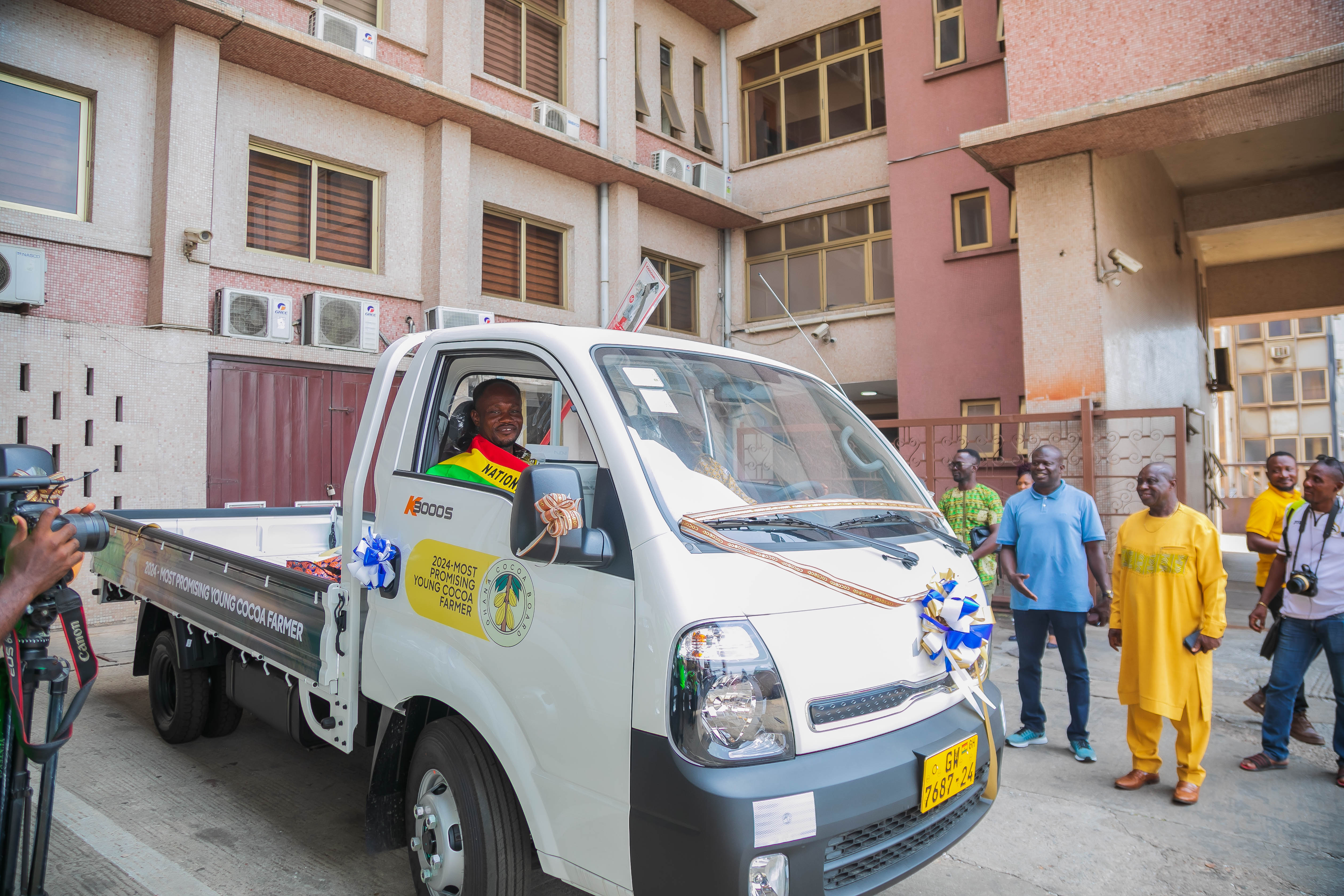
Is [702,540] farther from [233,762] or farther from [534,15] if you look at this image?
[534,15]

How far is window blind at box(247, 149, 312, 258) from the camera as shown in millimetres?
9531

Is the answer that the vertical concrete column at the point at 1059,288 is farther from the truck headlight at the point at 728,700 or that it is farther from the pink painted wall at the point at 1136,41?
the truck headlight at the point at 728,700

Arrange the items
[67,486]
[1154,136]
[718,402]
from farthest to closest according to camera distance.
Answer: [1154,136]
[67,486]
[718,402]

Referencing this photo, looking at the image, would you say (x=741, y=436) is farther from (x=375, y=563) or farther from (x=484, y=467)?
(x=375, y=563)

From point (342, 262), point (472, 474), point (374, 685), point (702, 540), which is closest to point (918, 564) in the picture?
point (702, 540)

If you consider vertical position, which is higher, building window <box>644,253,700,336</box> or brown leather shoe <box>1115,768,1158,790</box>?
building window <box>644,253,700,336</box>

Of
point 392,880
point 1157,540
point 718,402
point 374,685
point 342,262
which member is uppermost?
point 342,262

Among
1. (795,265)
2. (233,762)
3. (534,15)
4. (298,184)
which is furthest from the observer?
(795,265)

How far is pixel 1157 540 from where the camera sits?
4.11 meters

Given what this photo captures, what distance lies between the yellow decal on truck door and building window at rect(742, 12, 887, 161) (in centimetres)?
1301

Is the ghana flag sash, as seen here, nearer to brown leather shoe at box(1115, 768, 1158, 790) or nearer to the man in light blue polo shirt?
the man in light blue polo shirt

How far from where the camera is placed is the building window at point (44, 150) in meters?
8.00

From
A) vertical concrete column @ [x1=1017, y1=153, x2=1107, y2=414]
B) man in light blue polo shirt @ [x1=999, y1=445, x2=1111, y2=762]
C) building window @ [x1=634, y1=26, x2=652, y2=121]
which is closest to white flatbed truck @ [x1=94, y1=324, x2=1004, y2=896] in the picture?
man in light blue polo shirt @ [x1=999, y1=445, x2=1111, y2=762]

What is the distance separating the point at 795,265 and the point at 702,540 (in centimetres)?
1364
